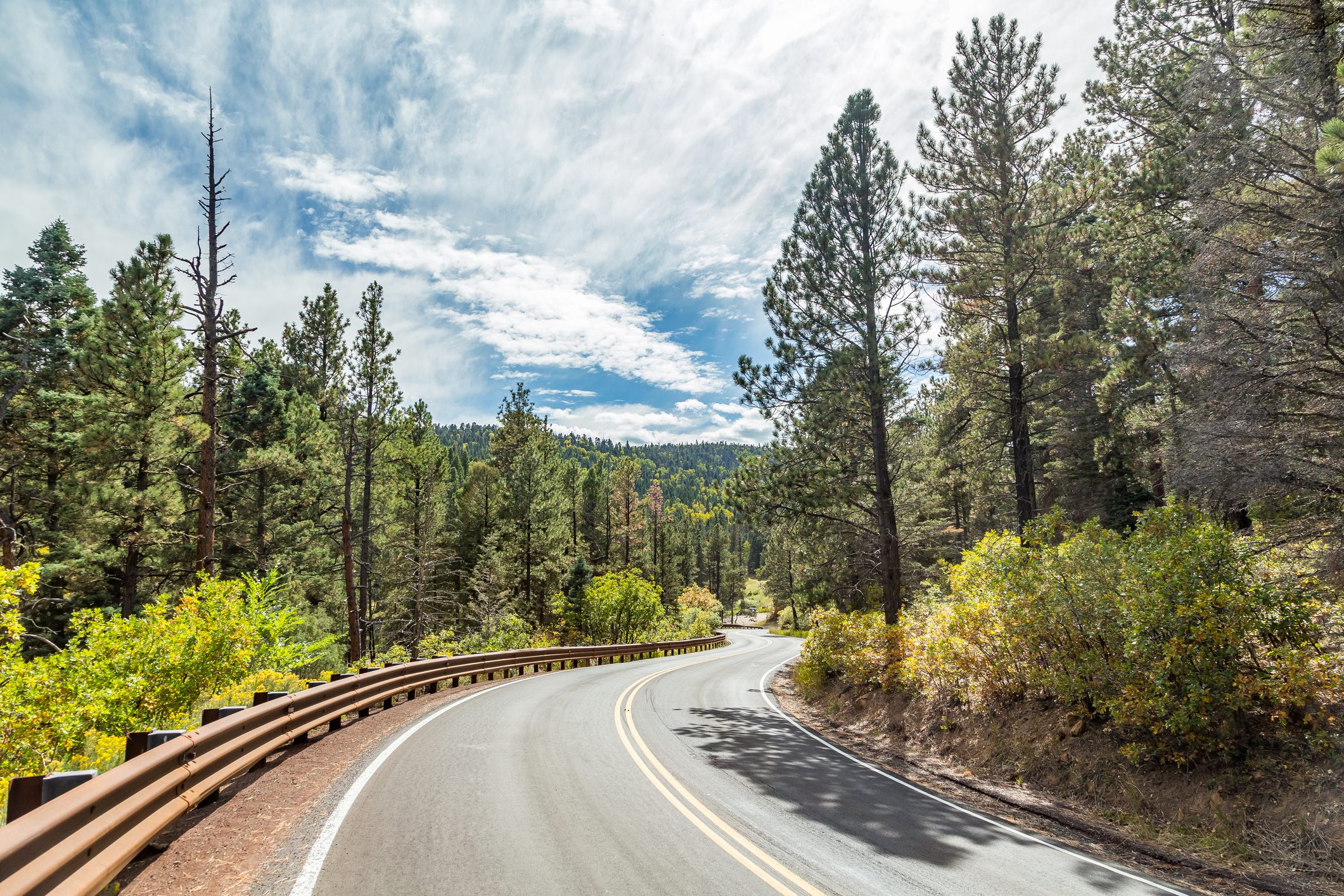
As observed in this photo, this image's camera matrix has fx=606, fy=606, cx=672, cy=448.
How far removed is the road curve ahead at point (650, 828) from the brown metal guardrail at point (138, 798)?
3.59ft

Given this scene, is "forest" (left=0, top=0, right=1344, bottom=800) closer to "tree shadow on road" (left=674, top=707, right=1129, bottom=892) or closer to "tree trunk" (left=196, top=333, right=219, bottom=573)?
"tree trunk" (left=196, top=333, right=219, bottom=573)

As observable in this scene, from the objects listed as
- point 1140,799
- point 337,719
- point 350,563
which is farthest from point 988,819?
point 350,563

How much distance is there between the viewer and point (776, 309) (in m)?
15.7

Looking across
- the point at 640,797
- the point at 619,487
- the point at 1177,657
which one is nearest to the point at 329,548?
the point at 640,797

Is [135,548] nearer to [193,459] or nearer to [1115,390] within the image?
[193,459]

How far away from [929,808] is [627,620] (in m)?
30.2

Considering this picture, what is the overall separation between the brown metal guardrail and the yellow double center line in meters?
4.23

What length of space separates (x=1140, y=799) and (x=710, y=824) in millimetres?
5183

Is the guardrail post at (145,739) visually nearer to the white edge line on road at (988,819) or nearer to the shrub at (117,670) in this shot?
the shrub at (117,670)

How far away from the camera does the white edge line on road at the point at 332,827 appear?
14.0 feet

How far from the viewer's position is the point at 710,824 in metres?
5.82

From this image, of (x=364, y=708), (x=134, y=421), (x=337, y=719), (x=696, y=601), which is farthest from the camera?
(x=696, y=601)

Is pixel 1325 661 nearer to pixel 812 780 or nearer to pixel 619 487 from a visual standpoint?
pixel 812 780

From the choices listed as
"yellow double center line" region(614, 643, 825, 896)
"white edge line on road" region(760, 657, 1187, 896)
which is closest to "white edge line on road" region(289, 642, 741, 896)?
"yellow double center line" region(614, 643, 825, 896)
